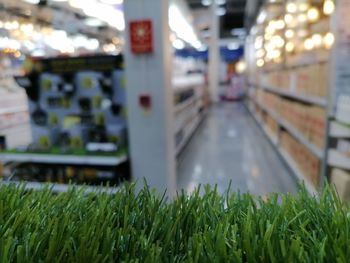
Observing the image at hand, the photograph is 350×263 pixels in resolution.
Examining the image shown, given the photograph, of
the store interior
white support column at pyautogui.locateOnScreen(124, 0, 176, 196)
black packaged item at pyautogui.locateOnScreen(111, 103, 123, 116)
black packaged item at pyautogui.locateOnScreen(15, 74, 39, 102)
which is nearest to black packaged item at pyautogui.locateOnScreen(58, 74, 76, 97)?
the store interior

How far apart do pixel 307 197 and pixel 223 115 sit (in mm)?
10628

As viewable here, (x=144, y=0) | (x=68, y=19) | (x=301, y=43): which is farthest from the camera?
(x=68, y=19)

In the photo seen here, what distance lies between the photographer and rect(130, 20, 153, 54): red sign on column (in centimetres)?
278

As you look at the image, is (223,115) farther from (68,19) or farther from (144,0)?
(144,0)

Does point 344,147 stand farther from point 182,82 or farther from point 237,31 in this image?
point 237,31

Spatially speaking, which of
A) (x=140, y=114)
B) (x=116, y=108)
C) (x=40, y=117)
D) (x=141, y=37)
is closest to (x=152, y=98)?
(x=140, y=114)

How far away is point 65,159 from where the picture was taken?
2.96 m

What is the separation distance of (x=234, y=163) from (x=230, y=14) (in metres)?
14.4

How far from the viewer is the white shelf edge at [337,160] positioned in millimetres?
2584

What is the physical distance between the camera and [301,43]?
442cm

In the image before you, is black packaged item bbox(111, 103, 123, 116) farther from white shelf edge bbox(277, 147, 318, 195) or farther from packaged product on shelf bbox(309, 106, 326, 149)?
white shelf edge bbox(277, 147, 318, 195)

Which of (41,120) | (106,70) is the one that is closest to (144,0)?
(106,70)

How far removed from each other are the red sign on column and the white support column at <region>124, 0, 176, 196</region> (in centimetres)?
4

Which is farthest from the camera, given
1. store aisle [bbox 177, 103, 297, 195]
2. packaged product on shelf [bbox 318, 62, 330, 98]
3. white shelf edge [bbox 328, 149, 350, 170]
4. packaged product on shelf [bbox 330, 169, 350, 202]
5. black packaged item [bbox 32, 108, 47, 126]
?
store aisle [bbox 177, 103, 297, 195]
